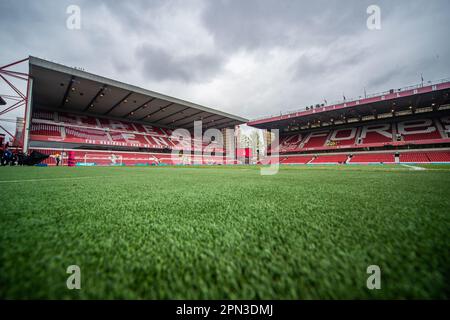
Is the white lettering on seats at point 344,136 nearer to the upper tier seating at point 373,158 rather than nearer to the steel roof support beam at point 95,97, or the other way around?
the upper tier seating at point 373,158

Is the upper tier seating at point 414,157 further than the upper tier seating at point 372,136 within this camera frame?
No

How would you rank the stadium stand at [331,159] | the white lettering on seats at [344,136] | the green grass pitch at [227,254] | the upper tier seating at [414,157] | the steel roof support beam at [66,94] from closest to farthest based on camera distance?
the green grass pitch at [227,254] < the steel roof support beam at [66,94] < the upper tier seating at [414,157] < the stadium stand at [331,159] < the white lettering on seats at [344,136]

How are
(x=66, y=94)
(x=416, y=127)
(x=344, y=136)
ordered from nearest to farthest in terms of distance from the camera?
(x=66, y=94), (x=416, y=127), (x=344, y=136)

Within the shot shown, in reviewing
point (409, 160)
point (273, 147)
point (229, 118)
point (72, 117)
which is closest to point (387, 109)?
point (409, 160)

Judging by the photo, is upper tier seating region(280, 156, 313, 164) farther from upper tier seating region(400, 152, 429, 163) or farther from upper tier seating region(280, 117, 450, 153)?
upper tier seating region(400, 152, 429, 163)

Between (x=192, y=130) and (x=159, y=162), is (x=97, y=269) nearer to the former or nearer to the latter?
(x=159, y=162)

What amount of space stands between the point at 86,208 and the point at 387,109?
22.4 m

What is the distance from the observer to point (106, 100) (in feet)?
50.5

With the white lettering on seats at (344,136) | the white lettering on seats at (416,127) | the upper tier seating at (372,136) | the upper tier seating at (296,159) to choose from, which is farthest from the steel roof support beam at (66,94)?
the white lettering on seats at (416,127)

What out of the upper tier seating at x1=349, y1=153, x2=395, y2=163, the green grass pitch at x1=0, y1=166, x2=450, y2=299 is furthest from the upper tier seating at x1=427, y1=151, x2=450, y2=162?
the green grass pitch at x1=0, y1=166, x2=450, y2=299

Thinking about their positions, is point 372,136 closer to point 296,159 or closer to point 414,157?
point 414,157

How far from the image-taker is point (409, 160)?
1448cm

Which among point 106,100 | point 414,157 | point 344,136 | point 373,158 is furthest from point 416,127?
point 106,100

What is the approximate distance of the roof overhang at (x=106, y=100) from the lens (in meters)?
11.1
